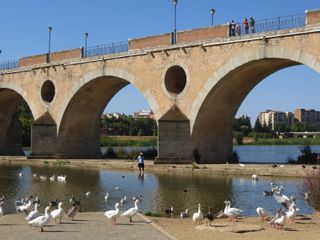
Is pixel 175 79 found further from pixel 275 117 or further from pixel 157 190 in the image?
pixel 275 117

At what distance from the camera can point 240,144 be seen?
88.0 m

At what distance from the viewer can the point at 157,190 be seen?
58.6 feet

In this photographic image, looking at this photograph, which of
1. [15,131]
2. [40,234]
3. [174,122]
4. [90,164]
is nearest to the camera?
[40,234]

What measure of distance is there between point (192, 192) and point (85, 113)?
69.4 ft

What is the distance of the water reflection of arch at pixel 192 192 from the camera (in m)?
14.4

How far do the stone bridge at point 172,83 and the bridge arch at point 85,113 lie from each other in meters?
0.07

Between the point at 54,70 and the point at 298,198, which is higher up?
the point at 54,70

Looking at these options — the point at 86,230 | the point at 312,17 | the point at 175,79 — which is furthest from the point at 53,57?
the point at 86,230

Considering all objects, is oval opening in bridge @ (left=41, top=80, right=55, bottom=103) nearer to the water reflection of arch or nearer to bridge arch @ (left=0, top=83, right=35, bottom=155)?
bridge arch @ (left=0, top=83, right=35, bottom=155)

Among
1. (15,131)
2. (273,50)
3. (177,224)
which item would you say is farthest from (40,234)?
(15,131)

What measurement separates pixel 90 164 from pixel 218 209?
17.2 metres

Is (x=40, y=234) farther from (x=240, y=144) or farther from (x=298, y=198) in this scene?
(x=240, y=144)

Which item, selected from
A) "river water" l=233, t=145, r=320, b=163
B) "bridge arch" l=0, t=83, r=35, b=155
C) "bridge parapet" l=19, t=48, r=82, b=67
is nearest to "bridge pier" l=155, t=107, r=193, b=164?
"river water" l=233, t=145, r=320, b=163

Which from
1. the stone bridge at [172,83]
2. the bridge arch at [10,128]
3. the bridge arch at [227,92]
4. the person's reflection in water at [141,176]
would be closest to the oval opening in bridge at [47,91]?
the stone bridge at [172,83]
